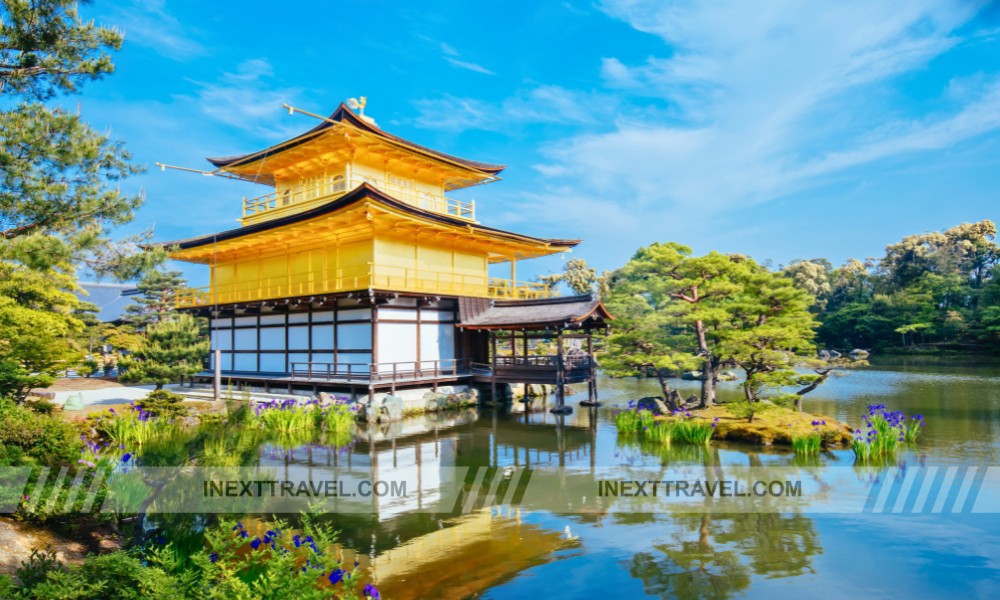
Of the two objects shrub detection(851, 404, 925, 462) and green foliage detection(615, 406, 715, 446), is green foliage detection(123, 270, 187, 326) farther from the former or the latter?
shrub detection(851, 404, 925, 462)

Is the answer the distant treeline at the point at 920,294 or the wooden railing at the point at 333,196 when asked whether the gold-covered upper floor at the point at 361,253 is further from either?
the distant treeline at the point at 920,294

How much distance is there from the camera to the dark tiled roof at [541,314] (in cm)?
1939

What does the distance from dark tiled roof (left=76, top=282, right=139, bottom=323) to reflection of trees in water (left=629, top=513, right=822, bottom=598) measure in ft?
153

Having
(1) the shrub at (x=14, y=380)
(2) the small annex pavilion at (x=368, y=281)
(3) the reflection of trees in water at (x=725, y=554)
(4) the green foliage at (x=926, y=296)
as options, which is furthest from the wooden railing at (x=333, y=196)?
(4) the green foliage at (x=926, y=296)

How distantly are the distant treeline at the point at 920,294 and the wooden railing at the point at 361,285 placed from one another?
1314 inches

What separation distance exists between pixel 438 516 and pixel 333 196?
18052 millimetres

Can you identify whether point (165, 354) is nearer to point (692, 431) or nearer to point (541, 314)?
point (541, 314)

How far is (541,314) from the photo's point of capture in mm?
20766

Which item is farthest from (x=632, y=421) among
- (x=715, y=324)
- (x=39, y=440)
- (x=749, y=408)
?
(x=39, y=440)

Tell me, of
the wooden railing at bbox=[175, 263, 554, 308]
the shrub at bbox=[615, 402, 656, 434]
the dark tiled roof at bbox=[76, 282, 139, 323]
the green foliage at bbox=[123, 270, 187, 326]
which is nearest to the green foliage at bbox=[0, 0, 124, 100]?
the wooden railing at bbox=[175, 263, 554, 308]

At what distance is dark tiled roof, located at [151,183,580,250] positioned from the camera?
19.0m

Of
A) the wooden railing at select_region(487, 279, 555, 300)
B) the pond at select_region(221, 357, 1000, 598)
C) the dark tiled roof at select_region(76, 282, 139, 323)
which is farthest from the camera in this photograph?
the dark tiled roof at select_region(76, 282, 139, 323)

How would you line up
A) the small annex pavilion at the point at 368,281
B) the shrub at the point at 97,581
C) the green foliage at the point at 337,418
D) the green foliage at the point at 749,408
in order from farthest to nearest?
the small annex pavilion at the point at 368,281 < the green foliage at the point at 337,418 < the green foliage at the point at 749,408 < the shrub at the point at 97,581

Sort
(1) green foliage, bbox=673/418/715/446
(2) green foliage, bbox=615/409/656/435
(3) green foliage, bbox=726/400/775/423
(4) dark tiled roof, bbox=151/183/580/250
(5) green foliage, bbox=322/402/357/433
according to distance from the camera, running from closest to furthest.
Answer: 1. (1) green foliage, bbox=673/418/715/446
2. (3) green foliage, bbox=726/400/775/423
3. (2) green foliage, bbox=615/409/656/435
4. (5) green foliage, bbox=322/402/357/433
5. (4) dark tiled roof, bbox=151/183/580/250
